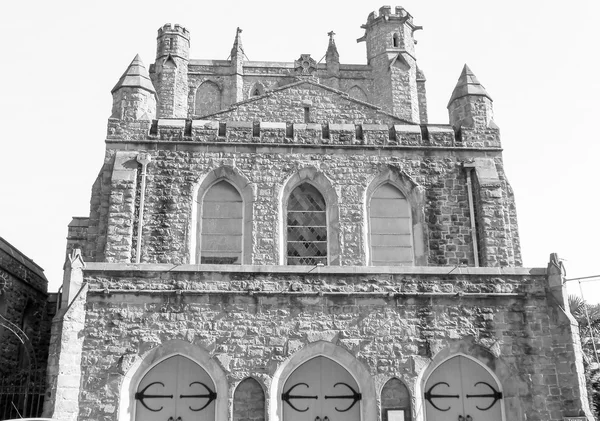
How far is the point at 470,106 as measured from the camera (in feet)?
64.6

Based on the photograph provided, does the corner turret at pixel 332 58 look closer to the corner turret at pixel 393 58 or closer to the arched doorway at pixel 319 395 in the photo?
the corner turret at pixel 393 58

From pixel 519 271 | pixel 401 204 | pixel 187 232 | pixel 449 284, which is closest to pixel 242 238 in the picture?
pixel 187 232

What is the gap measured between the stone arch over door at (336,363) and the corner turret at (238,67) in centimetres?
3562

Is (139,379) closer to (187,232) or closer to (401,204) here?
(187,232)

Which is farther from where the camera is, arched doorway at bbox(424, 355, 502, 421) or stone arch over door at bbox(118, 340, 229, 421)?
arched doorway at bbox(424, 355, 502, 421)

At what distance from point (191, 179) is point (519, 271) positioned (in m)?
7.93

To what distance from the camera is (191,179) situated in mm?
18250

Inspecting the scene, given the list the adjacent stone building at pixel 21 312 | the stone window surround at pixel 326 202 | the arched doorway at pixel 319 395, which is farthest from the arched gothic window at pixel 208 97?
the arched doorway at pixel 319 395

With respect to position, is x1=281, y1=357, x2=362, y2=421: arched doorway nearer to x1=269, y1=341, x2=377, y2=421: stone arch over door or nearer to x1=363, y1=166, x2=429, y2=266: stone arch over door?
x1=269, y1=341, x2=377, y2=421: stone arch over door

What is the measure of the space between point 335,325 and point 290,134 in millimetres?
6011

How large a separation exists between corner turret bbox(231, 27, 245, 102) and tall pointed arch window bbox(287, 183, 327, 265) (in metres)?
30.9

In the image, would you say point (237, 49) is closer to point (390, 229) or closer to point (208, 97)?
point (208, 97)

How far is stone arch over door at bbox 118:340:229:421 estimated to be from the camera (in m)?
14.1

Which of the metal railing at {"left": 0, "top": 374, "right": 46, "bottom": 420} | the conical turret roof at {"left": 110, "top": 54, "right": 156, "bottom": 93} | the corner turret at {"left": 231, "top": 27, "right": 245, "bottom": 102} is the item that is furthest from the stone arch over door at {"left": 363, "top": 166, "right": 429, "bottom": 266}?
the corner turret at {"left": 231, "top": 27, "right": 245, "bottom": 102}
